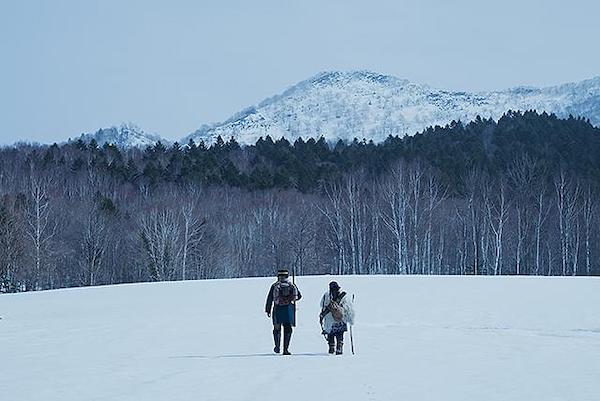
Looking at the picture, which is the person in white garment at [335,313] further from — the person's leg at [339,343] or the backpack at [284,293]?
the backpack at [284,293]

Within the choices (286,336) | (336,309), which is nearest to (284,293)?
(286,336)

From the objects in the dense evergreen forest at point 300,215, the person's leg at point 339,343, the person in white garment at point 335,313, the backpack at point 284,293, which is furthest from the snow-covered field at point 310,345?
the dense evergreen forest at point 300,215

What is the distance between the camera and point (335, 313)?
53.8 ft

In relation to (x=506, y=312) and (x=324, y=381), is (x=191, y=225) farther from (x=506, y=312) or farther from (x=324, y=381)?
(x=324, y=381)

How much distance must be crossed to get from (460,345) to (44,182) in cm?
5426

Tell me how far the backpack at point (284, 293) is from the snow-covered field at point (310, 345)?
1.25 m

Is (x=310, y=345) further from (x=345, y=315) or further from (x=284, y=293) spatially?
(x=345, y=315)

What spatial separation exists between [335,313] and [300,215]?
5261cm

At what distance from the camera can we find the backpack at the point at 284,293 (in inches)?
666

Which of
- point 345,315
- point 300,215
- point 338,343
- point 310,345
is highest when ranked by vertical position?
point 300,215

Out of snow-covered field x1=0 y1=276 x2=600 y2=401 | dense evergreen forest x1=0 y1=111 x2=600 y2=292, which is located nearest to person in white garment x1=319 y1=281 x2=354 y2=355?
snow-covered field x1=0 y1=276 x2=600 y2=401

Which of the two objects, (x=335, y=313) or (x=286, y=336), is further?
(x=286, y=336)

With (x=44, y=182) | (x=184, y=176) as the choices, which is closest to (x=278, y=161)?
(x=184, y=176)

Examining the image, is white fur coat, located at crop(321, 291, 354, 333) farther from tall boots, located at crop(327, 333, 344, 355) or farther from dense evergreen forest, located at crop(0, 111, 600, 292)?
dense evergreen forest, located at crop(0, 111, 600, 292)
